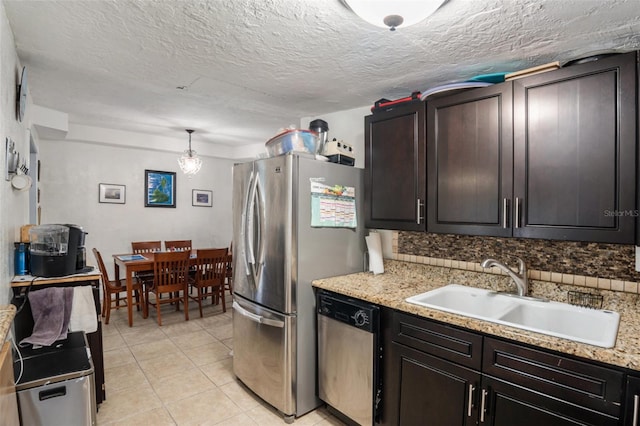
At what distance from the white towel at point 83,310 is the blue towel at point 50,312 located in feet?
0.09

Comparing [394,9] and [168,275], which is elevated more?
[394,9]

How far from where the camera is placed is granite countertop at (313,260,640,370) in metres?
1.23

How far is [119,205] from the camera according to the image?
481cm

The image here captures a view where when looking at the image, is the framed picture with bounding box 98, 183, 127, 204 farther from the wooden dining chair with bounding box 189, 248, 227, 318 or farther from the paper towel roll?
the paper towel roll

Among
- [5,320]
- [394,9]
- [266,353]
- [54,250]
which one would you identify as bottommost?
[266,353]

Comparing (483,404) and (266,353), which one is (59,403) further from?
(483,404)

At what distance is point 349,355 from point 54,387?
1.56 metres

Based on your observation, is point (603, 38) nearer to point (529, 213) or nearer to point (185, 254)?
point (529, 213)

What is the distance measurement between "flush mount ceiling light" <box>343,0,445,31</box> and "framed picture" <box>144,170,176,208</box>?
15.0 ft

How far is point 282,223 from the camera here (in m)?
2.19

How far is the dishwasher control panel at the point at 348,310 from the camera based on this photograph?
6.29 feet

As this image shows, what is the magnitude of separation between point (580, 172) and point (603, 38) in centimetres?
80

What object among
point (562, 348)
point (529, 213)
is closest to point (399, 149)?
point (529, 213)

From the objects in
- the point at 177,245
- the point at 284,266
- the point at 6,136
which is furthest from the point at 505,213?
the point at 177,245
